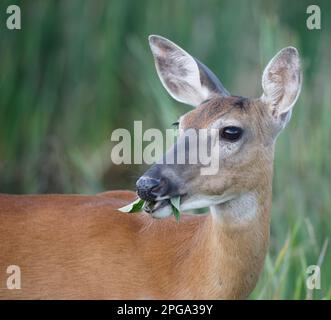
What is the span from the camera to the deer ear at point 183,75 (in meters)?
5.65

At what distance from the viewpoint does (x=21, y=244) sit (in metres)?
5.55

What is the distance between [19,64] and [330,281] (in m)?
2.79

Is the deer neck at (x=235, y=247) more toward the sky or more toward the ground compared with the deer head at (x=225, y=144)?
more toward the ground

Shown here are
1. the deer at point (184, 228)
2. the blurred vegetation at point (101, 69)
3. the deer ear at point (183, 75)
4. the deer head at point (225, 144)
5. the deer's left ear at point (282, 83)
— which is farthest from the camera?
the blurred vegetation at point (101, 69)

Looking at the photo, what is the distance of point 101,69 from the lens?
8.21 m

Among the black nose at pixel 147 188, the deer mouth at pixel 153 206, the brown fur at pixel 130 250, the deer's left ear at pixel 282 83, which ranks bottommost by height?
the brown fur at pixel 130 250

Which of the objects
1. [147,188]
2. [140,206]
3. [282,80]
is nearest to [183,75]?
[282,80]

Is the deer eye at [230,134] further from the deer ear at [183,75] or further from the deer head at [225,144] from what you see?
the deer ear at [183,75]

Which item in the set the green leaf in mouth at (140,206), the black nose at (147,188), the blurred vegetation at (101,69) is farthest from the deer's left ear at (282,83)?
the blurred vegetation at (101,69)

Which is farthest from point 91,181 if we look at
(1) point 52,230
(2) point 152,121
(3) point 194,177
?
(3) point 194,177

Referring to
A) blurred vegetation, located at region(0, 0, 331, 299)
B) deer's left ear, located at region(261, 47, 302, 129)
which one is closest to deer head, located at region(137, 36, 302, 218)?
deer's left ear, located at region(261, 47, 302, 129)

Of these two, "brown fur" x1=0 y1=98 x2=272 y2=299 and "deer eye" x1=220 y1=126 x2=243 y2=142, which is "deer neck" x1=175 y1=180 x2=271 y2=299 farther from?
"deer eye" x1=220 y1=126 x2=243 y2=142

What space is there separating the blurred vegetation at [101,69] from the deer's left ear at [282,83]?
2.32 metres
